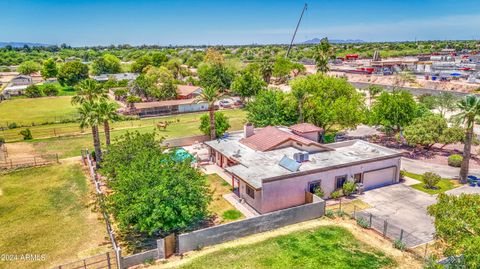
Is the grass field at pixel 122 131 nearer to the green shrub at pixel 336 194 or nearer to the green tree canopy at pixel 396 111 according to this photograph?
the green tree canopy at pixel 396 111

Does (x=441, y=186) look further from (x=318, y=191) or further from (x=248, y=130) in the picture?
(x=248, y=130)

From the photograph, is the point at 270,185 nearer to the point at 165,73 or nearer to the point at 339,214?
the point at 339,214

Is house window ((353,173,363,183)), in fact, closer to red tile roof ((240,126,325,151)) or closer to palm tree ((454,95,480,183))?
red tile roof ((240,126,325,151))

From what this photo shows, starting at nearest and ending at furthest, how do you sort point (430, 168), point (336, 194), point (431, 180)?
point (336, 194) < point (431, 180) < point (430, 168)

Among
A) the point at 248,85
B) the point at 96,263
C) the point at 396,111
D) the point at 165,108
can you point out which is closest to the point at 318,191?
the point at 96,263

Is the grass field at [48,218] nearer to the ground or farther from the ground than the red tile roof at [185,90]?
nearer to the ground

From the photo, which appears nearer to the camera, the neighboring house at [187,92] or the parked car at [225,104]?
the parked car at [225,104]

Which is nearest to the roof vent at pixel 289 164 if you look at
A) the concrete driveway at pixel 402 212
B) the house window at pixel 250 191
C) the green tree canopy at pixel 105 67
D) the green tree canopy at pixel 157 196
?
the house window at pixel 250 191
